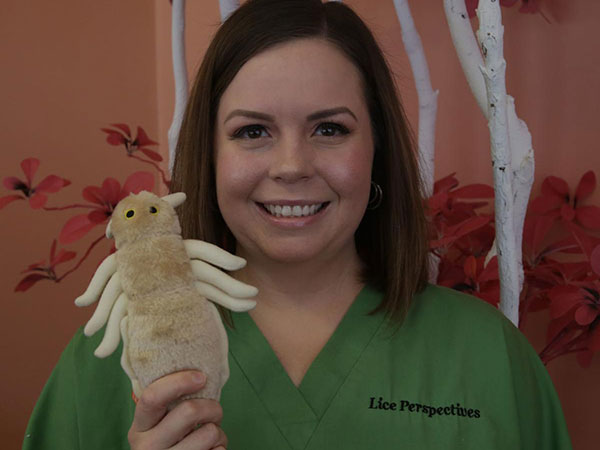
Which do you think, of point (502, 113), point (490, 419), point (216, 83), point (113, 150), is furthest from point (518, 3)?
point (113, 150)

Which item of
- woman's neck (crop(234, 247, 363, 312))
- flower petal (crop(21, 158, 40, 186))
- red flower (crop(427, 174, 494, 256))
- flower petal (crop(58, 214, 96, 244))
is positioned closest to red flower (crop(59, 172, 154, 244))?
flower petal (crop(58, 214, 96, 244))

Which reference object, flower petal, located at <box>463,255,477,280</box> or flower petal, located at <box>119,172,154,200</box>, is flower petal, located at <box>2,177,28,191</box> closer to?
flower petal, located at <box>119,172,154,200</box>

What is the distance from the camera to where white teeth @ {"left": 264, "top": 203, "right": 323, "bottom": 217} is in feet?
3.00

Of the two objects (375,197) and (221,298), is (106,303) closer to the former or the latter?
(221,298)

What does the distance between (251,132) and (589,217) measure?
773mm

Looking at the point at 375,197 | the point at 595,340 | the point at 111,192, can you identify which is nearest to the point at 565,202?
the point at 595,340

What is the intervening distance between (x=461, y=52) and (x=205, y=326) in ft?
2.44

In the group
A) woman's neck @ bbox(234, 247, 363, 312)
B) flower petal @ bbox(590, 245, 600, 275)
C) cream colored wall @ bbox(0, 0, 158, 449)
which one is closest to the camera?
woman's neck @ bbox(234, 247, 363, 312)

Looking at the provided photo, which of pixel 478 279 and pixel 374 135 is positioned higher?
pixel 374 135

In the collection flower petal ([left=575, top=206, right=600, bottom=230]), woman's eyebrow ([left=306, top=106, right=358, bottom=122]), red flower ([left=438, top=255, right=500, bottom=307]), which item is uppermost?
woman's eyebrow ([left=306, top=106, right=358, bottom=122])

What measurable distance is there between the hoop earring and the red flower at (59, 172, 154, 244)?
393 millimetres

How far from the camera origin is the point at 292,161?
87 centimetres

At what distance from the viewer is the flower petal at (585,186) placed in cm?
137

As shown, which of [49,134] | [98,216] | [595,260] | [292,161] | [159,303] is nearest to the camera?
[159,303]
